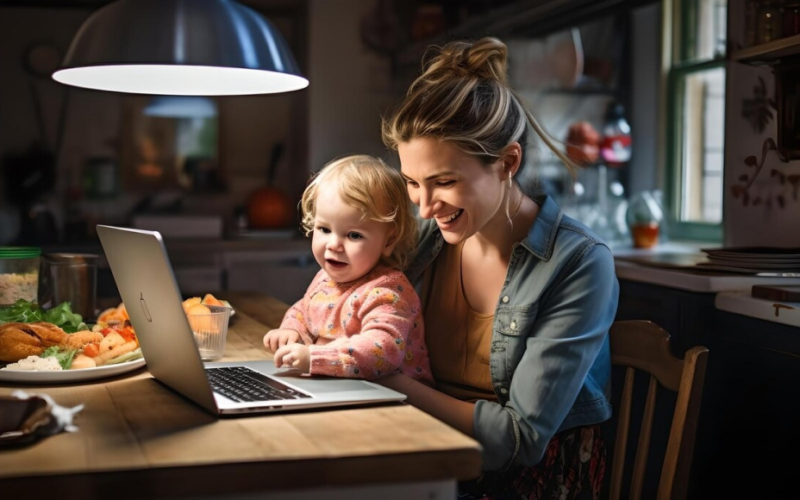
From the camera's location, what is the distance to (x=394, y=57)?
15.6 ft

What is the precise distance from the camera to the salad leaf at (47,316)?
1.76 metres

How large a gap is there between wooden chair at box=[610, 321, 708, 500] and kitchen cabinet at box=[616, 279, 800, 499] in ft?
2.33

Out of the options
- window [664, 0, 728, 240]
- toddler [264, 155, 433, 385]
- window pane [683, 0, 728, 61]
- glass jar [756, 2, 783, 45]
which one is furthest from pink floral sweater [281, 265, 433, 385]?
window pane [683, 0, 728, 61]

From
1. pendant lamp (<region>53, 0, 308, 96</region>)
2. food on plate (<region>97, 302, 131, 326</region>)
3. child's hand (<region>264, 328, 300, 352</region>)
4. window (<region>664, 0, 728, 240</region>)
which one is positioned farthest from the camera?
window (<region>664, 0, 728, 240</region>)

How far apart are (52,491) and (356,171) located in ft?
2.71

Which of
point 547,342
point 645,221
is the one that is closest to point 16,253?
point 547,342

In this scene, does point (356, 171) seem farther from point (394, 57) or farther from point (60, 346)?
point (394, 57)

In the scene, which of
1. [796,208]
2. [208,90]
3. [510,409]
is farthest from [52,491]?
[796,208]

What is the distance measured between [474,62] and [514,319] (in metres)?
0.47

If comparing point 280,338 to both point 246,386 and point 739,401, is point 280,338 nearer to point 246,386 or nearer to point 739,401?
point 246,386

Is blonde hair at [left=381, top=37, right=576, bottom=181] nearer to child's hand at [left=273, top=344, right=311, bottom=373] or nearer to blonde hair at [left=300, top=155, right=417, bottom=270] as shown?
blonde hair at [left=300, top=155, right=417, bottom=270]

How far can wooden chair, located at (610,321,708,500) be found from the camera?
1.42 meters

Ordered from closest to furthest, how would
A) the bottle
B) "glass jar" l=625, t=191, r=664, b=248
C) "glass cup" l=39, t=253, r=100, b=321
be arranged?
"glass cup" l=39, t=253, r=100, b=321 < "glass jar" l=625, t=191, r=664, b=248 < the bottle

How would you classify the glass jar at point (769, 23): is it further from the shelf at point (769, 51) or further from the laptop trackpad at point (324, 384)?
the laptop trackpad at point (324, 384)
